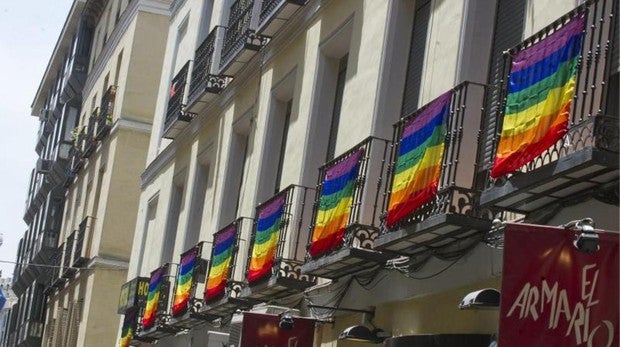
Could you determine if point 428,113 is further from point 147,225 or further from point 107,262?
point 107,262

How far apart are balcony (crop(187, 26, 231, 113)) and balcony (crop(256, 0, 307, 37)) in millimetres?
2636

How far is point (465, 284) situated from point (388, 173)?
182 centimetres

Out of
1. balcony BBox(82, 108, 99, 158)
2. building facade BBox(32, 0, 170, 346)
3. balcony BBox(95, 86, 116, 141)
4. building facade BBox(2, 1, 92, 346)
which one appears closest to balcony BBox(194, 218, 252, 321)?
building facade BBox(32, 0, 170, 346)

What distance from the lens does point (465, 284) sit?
11188 mm

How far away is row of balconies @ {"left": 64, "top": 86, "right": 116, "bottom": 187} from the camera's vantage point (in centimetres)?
3538

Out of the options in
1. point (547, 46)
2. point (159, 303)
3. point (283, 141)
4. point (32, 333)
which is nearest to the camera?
point (547, 46)

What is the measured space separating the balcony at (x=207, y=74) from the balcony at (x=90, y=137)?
530 inches

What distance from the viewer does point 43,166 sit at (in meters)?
49.8

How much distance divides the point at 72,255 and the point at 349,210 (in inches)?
981

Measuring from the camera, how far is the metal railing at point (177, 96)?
24906 millimetres

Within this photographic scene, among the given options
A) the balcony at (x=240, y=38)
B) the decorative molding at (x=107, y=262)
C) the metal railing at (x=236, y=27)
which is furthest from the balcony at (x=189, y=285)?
the decorative molding at (x=107, y=262)

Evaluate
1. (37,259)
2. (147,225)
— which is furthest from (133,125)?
(37,259)

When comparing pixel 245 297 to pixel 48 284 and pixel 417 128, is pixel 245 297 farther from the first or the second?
pixel 48 284

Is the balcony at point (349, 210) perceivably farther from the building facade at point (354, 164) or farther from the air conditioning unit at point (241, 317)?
the air conditioning unit at point (241, 317)
